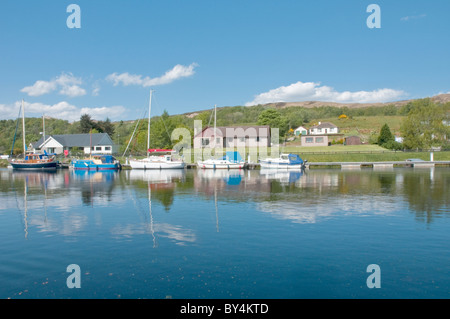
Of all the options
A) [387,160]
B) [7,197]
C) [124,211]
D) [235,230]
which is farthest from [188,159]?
[235,230]

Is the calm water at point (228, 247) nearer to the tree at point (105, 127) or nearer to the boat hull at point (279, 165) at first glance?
the boat hull at point (279, 165)

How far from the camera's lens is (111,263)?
1341cm

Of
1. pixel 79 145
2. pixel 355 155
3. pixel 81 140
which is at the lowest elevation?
pixel 355 155

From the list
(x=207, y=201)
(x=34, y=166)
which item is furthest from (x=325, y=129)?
(x=207, y=201)

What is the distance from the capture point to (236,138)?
92.0m

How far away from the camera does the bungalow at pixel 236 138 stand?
299 ft

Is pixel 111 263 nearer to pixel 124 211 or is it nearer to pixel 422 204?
pixel 124 211

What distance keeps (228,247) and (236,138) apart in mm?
77323

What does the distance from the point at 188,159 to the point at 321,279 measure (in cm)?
6921

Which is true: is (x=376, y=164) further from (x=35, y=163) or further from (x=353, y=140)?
(x=35, y=163)

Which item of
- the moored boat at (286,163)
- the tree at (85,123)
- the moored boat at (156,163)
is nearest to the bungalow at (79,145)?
the tree at (85,123)

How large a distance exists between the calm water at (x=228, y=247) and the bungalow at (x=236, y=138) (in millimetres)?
63377

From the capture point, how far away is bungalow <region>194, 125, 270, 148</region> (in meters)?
91.1

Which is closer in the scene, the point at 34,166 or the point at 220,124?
the point at 34,166
